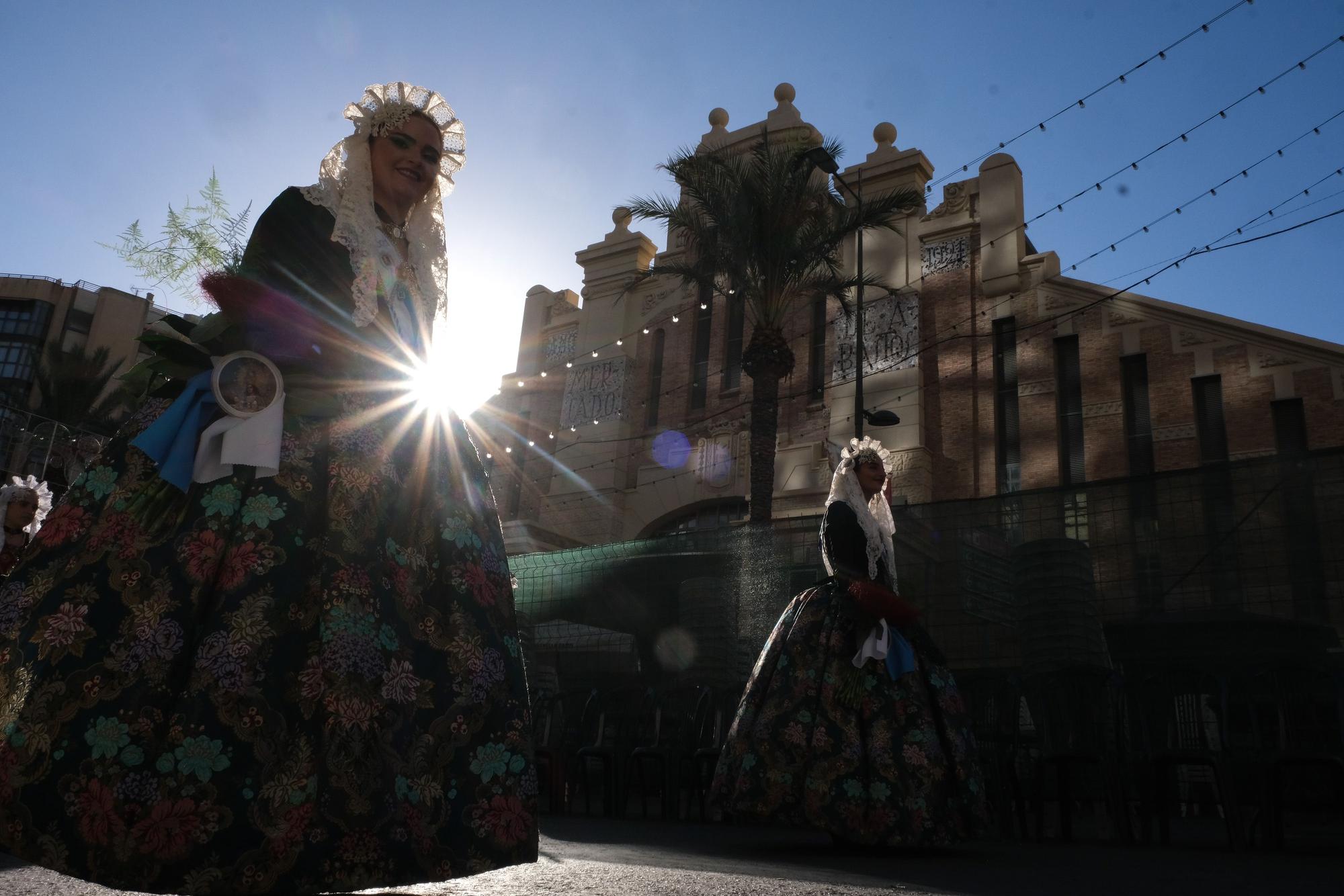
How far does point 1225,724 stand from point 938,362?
15.1 m

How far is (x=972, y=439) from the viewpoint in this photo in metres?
19.5

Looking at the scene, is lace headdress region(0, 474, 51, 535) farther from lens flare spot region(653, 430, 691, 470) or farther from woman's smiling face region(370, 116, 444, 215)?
lens flare spot region(653, 430, 691, 470)

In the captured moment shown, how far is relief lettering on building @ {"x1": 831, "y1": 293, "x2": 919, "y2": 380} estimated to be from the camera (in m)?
20.5

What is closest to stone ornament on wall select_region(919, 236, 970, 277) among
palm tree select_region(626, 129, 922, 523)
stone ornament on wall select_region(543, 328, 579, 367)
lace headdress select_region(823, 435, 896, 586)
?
palm tree select_region(626, 129, 922, 523)

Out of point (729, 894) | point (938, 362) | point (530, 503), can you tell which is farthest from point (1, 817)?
point (530, 503)

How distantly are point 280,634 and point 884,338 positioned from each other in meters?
19.4

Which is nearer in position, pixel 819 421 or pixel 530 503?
pixel 819 421

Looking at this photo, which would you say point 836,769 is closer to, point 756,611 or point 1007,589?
point 1007,589

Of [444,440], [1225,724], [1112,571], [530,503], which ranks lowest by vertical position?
[1225,724]

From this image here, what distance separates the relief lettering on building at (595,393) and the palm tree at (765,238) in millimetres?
7282

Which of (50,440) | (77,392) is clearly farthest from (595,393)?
(77,392)

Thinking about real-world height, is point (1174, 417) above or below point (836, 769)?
above

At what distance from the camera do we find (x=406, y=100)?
3492 mm

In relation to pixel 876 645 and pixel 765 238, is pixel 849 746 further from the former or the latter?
pixel 765 238
